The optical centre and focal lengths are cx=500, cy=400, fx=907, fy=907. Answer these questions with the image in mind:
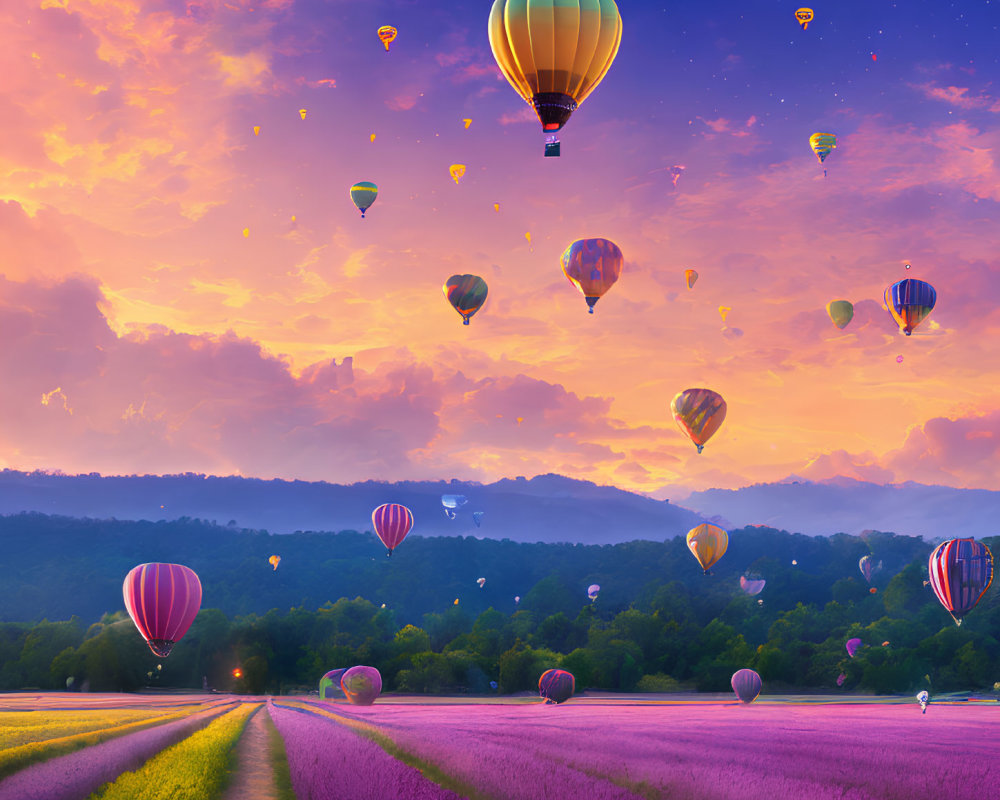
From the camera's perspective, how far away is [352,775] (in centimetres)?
1298

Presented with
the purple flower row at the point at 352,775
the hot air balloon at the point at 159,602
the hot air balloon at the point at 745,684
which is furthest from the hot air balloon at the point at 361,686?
the purple flower row at the point at 352,775

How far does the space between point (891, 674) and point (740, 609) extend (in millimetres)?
39258

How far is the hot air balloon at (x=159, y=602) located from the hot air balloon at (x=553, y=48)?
30307 mm

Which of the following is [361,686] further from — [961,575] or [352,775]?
[352,775]

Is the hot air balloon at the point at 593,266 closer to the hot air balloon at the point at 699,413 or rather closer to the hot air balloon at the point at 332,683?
the hot air balloon at the point at 699,413

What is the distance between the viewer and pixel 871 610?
11225 cm

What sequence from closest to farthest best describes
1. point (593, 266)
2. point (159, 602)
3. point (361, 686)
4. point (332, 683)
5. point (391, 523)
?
point (593, 266) → point (159, 602) → point (361, 686) → point (391, 523) → point (332, 683)

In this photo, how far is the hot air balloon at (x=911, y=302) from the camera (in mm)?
53469

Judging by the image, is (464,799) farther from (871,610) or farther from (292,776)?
(871,610)

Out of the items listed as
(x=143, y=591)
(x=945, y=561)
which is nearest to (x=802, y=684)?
(x=945, y=561)

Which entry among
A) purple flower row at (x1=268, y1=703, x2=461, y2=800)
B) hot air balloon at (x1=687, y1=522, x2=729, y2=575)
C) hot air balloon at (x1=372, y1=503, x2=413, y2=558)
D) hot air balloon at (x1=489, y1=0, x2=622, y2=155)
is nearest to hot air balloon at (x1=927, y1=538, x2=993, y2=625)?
hot air balloon at (x1=687, y1=522, x2=729, y2=575)

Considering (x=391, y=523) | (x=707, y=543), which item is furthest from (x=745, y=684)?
(x=391, y=523)

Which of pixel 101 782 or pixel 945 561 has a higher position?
pixel 945 561

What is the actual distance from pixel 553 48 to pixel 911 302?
3522cm
